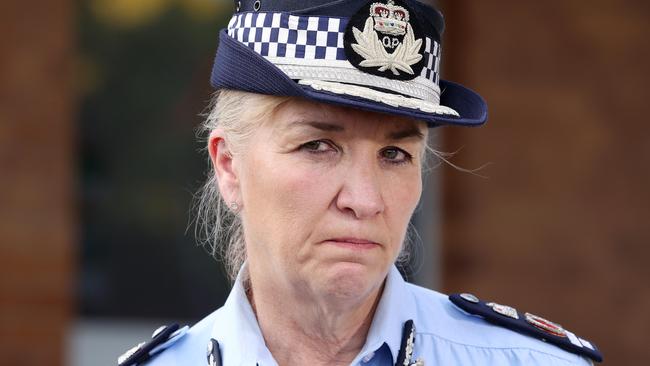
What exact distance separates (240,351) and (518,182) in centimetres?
342

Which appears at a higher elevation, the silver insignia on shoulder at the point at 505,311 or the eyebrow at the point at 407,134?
the eyebrow at the point at 407,134

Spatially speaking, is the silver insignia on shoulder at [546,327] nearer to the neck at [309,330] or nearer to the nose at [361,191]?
the neck at [309,330]

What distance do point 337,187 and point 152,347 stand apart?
2.15ft

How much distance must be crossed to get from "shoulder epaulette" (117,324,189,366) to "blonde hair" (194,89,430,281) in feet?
0.84

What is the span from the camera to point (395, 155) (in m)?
2.67

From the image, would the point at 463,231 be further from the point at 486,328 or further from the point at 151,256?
the point at 486,328

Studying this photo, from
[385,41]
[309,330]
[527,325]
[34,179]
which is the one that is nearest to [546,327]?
[527,325]

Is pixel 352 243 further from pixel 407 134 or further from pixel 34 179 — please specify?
pixel 34 179

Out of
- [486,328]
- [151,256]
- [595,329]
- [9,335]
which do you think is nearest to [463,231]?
[595,329]

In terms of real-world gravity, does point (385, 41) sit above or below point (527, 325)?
above

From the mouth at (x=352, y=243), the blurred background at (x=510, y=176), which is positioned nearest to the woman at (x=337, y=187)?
the mouth at (x=352, y=243)

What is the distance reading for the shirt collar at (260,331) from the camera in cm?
276

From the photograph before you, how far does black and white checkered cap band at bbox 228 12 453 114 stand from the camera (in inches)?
103

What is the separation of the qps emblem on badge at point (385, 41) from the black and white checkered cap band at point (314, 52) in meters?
0.01
